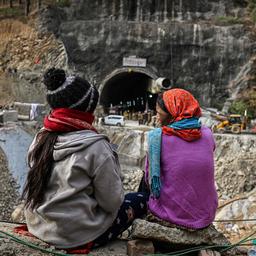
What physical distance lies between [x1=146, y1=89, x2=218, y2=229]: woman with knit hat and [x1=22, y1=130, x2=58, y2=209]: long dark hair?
784 mm

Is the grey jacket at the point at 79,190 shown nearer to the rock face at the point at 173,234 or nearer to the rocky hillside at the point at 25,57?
the rock face at the point at 173,234

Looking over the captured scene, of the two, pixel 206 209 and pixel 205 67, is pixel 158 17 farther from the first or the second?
pixel 206 209

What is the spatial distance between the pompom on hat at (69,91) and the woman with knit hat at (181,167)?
0.60 metres

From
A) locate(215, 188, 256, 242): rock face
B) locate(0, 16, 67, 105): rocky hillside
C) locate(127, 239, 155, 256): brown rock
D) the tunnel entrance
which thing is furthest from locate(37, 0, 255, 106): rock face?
locate(127, 239, 155, 256): brown rock

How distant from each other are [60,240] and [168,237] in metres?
0.80

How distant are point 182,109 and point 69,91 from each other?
0.86 meters

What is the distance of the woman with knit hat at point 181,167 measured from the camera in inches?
139

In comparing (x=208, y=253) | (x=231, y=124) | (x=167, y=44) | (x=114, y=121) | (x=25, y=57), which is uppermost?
(x=208, y=253)

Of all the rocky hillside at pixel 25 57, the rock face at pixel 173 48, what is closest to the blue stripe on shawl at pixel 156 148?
the rock face at pixel 173 48

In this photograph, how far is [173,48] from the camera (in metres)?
24.2

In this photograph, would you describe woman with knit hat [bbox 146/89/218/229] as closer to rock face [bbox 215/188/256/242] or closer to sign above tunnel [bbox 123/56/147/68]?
rock face [bbox 215/188/256/242]

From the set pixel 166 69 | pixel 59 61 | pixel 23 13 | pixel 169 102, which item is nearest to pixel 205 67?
pixel 166 69

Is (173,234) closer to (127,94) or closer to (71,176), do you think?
(71,176)

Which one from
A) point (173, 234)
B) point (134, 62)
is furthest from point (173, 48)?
point (173, 234)
